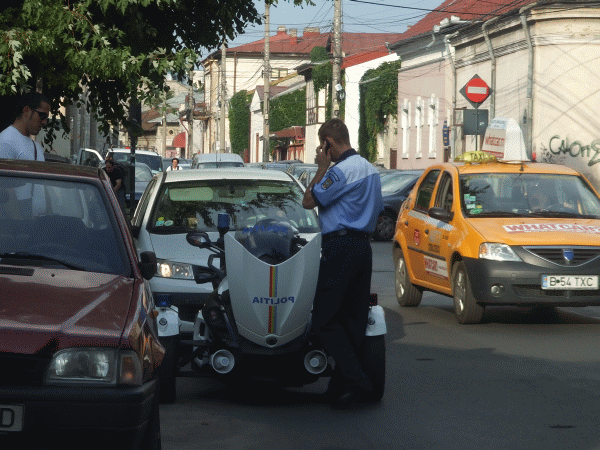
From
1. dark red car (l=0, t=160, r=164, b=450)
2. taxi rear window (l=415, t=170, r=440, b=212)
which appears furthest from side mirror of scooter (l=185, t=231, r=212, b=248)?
taxi rear window (l=415, t=170, r=440, b=212)

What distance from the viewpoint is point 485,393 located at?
7.58 meters

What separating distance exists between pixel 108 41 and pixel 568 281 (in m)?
5.96

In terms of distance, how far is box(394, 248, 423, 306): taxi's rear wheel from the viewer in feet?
42.4

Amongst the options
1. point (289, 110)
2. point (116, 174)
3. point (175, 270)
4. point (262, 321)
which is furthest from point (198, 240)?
point (289, 110)

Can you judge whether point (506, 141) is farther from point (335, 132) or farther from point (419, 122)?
point (419, 122)

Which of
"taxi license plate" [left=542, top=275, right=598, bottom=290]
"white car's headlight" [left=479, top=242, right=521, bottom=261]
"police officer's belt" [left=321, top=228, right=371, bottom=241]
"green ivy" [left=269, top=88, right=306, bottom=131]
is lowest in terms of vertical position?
"taxi license plate" [left=542, top=275, right=598, bottom=290]

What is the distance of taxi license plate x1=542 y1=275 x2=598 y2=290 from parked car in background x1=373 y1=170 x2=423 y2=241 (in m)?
14.1

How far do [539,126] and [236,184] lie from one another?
81.3ft

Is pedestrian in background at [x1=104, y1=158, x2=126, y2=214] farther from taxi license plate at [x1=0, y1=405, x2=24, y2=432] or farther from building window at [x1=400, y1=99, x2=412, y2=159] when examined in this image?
building window at [x1=400, y1=99, x2=412, y2=159]

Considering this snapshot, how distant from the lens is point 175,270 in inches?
336

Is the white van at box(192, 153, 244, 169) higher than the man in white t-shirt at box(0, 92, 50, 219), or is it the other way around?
the man in white t-shirt at box(0, 92, 50, 219)

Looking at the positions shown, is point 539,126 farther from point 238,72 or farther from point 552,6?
point 238,72

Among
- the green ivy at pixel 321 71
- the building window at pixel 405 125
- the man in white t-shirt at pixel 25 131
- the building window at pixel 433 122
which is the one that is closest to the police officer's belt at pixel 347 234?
the man in white t-shirt at pixel 25 131

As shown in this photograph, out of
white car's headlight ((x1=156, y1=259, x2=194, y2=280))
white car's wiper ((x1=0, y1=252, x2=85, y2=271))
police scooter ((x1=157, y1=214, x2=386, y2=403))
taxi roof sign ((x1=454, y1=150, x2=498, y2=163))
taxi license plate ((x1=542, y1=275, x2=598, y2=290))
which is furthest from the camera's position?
taxi roof sign ((x1=454, y1=150, x2=498, y2=163))
